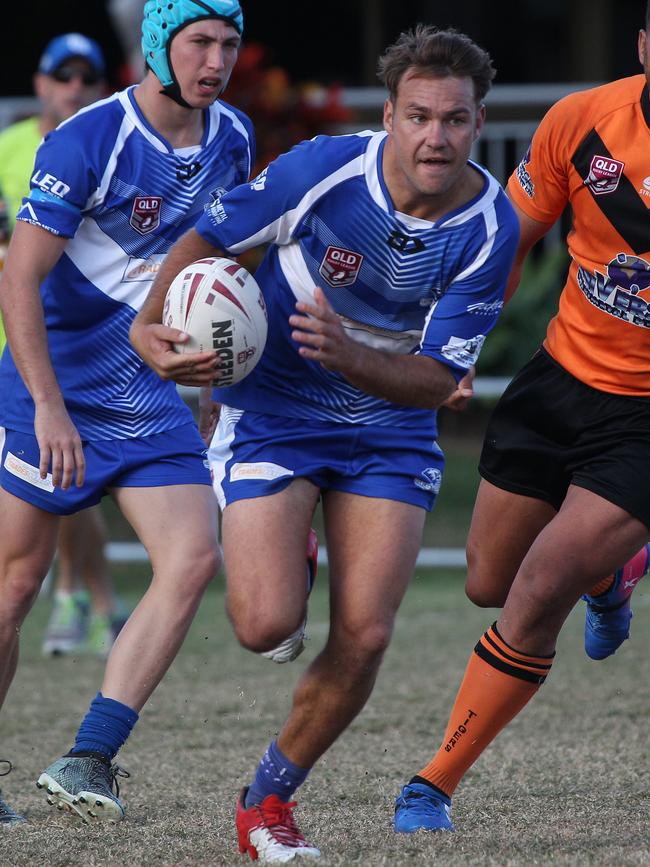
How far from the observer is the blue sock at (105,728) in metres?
4.63

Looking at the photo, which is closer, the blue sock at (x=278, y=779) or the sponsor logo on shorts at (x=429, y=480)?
the blue sock at (x=278, y=779)

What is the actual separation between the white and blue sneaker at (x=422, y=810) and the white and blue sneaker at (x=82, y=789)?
86 cm

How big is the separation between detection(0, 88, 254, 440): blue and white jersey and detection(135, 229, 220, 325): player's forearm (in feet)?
1.70

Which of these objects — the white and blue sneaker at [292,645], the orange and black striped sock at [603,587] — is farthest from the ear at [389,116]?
the orange and black striped sock at [603,587]

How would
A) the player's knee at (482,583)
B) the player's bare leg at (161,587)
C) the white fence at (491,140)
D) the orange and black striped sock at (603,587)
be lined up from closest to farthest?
the player's bare leg at (161,587), the player's knee at (482,583), the orange and black striped sock at (603,587), the white fence at (491,140)

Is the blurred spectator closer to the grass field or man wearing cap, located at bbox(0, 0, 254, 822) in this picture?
the grass field

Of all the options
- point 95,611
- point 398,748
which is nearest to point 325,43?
point 95,611

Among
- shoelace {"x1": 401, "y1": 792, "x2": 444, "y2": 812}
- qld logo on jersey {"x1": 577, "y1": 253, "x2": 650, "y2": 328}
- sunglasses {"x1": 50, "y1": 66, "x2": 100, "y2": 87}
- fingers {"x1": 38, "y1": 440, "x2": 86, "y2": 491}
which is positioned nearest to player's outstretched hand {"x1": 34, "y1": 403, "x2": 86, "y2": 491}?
fingers {"x1": 38, "y1": 440, "x2": 86, "y2": 491}

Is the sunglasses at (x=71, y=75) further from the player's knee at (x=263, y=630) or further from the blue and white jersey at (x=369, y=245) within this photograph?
the player's knee at (x=263, y=630)

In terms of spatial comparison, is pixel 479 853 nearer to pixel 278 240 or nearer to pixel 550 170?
pixel 278 240

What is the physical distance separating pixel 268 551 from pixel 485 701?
2.95 ft

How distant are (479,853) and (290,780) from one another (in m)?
0.60

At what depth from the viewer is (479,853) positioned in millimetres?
4105

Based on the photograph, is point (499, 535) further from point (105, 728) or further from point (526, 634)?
point (105, 728)
